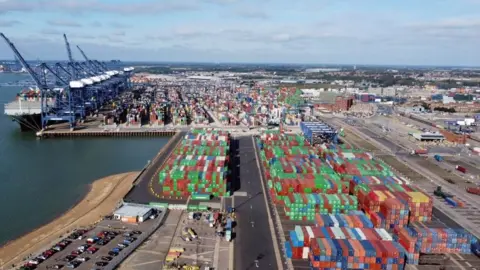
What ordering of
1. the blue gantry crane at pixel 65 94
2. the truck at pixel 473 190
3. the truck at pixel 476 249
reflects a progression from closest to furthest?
the truck at pixel 476 249, the truck at pixel 473 190, the blue gantry crane at pixel 65 94

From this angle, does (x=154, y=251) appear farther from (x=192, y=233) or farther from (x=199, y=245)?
(x=192, y=233)

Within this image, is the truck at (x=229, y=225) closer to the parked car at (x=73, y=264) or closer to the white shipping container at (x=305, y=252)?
the white shipping container at (x=305, y=252)

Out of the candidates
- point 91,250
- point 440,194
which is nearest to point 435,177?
point 440,194

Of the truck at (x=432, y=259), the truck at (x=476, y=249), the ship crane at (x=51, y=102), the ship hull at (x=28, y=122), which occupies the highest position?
the ship crane at (x=51, y=102)

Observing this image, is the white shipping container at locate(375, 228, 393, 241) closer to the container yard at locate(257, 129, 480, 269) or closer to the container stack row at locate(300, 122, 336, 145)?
the container yard at locate(257, 129, 480, 269)

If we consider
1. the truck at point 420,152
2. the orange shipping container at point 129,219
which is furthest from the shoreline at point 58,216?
the truck at point 420,152

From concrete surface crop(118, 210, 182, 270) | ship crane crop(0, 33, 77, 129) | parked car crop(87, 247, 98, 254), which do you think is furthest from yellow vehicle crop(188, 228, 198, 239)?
ship crane crop(0, 33, 77, 129)
